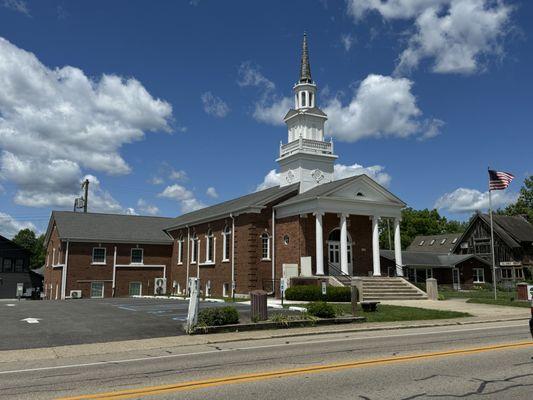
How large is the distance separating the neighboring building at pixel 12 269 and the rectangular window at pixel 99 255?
1543cm

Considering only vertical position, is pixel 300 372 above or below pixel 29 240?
below

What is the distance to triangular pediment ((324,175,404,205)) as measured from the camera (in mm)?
32500

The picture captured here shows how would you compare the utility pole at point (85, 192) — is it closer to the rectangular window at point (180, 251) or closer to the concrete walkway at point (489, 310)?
the rectangular window at point (180, 251)

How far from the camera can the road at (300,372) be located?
7426mm

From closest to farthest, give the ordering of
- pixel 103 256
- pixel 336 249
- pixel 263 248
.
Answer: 1. pixel 336 249
2. pixel 263 248
3. pixel 103 256

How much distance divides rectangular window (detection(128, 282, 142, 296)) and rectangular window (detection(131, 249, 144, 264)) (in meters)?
2.03

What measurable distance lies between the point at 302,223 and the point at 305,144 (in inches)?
282

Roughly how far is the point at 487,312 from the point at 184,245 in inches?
1149

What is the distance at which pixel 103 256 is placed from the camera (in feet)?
146

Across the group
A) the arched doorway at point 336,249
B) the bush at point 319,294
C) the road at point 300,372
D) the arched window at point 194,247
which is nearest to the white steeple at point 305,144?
the arched doorway at point 336,249

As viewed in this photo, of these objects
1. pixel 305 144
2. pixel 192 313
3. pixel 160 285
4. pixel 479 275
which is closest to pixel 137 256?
pixel 160 285

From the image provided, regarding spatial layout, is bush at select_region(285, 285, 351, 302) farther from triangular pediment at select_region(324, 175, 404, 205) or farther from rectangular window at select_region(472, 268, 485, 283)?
rectangular window at select_region(472, 268, 485, 283)

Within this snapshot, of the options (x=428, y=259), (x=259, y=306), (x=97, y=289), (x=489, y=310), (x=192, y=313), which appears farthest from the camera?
(x=428, y=259)

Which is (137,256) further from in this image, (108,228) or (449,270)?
(449,270)
